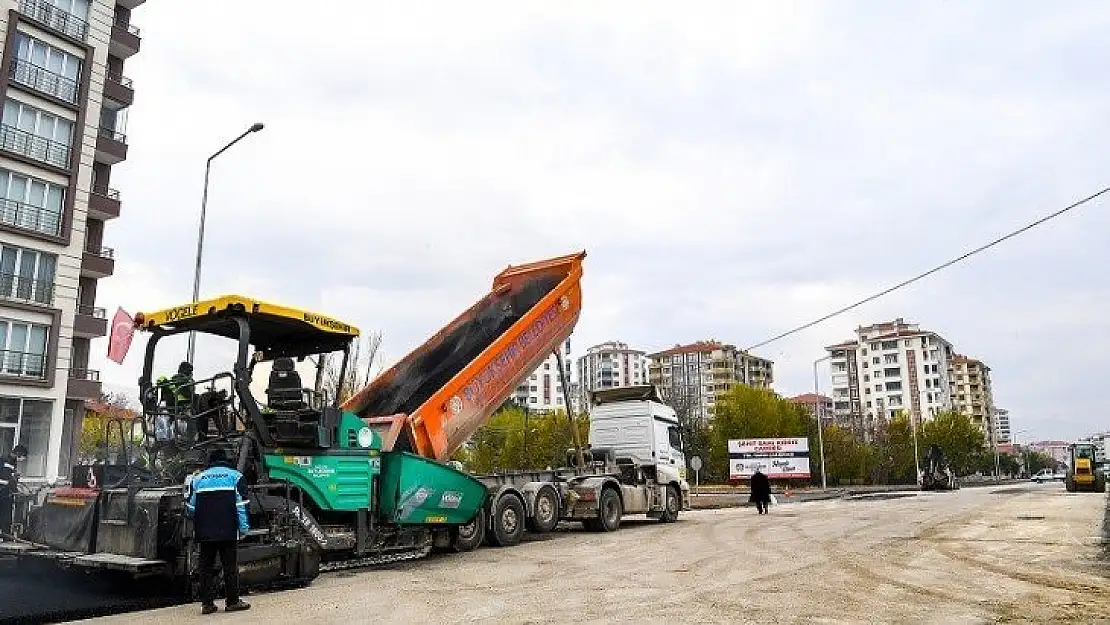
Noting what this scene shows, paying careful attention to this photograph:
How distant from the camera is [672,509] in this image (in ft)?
60.1

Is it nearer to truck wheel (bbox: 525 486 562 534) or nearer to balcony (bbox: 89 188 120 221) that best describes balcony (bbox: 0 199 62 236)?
balcony (bbox: 89 188 120 221)

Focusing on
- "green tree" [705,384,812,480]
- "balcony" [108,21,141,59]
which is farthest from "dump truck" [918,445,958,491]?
"balcony" [108,21,141,59]

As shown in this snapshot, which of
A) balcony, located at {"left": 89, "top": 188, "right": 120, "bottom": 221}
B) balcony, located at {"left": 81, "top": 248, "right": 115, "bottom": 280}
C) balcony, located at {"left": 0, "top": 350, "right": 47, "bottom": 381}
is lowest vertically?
balcony, located at {"left": 0, "top": 350, "right": 47, "bottom": 381}

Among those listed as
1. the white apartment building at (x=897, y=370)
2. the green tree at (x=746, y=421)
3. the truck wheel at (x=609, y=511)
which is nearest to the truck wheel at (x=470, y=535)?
the truck wheel at (x=609, y=511)

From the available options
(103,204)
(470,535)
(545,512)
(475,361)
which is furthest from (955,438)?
(475,361)

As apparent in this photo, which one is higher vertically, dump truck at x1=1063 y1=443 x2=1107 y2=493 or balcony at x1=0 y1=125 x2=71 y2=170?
balcony at x1=0 y1=125 x2=71 y2=170

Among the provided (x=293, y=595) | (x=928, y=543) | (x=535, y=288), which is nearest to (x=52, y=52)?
(x=535, y=288)

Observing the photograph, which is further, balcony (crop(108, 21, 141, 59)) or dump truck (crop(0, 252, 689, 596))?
balcony (crop(108, 21, 141, 59))

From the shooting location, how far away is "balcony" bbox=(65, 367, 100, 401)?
A: 2967 centimetres

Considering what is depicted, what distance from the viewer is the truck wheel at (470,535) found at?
12.1 metres

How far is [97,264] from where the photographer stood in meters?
31.7

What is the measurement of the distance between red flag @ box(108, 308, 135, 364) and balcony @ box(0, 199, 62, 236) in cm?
1470

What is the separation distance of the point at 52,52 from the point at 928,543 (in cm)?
3275

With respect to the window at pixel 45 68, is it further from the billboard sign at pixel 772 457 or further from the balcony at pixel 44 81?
the billboard sign at pixel 772 457
